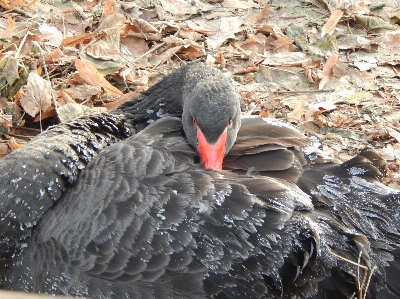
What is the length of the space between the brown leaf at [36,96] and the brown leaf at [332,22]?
322cm

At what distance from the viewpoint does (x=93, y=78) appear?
5.61 metres

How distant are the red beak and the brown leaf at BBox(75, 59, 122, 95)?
2.21m

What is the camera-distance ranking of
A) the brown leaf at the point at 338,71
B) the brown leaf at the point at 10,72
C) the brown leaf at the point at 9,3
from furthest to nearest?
the brown leaf at the point at 9,3, the brown leaf at the point at 338,71, the brown leaf at the point at 10,72

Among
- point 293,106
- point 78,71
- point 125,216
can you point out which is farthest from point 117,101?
point 125,216

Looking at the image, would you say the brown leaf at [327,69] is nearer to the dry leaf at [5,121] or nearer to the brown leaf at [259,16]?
the brown leaf at [259,16]

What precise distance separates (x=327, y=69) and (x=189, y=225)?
3.50m

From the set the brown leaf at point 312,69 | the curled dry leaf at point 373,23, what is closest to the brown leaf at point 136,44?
the brown leaf at point 312,69

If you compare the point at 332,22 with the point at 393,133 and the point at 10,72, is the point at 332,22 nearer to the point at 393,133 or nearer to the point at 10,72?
the point at 393,133

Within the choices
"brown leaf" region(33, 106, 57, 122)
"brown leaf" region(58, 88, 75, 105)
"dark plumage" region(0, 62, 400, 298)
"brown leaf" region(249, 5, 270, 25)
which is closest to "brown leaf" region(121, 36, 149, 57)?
"brown leaf" region(58, 88, 75, 105)

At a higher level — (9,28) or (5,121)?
(9,28)

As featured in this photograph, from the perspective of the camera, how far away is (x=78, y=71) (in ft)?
18.5

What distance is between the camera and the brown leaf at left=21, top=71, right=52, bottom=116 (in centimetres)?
516

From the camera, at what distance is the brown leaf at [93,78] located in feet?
18.4

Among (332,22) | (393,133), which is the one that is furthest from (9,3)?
(393,133)
